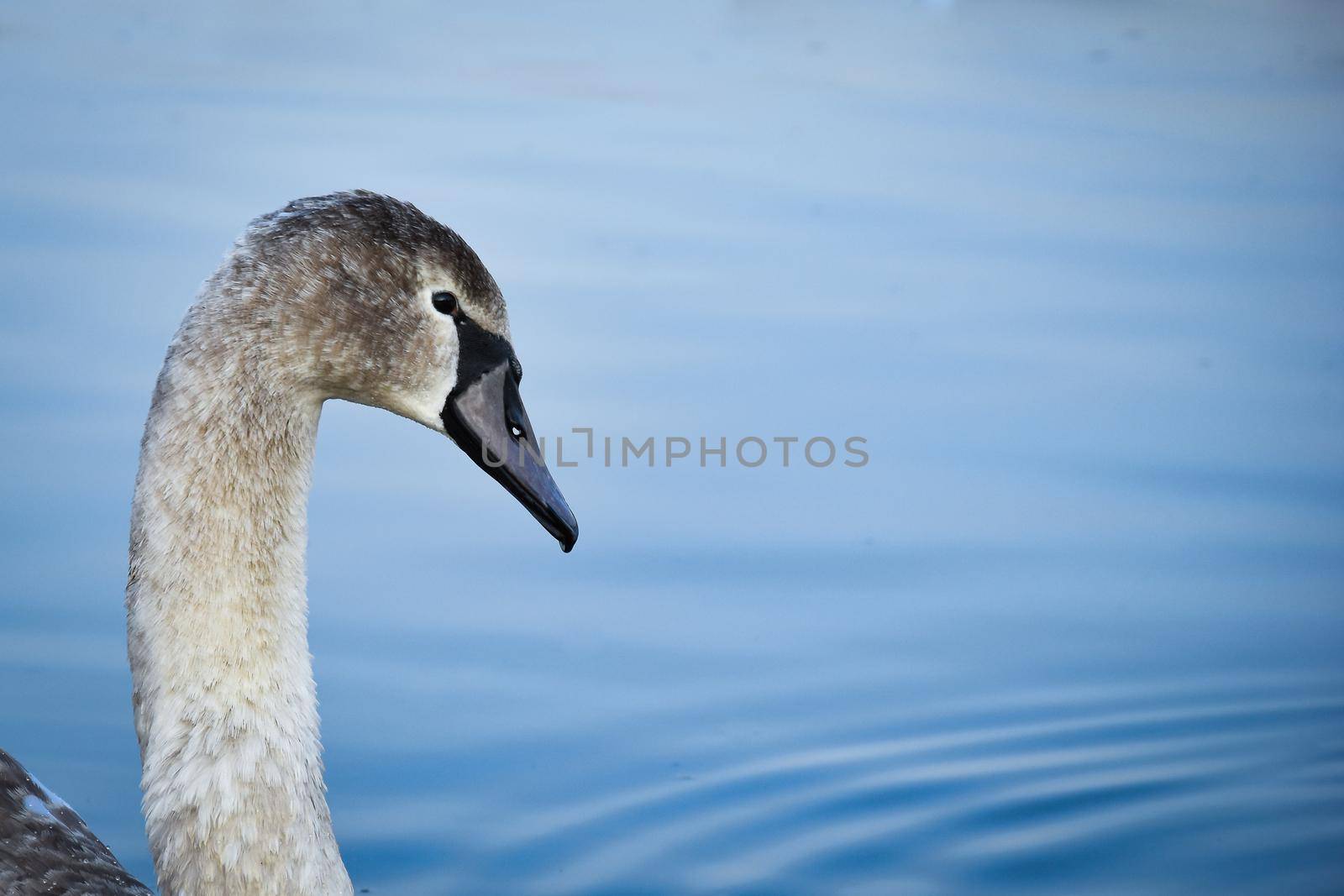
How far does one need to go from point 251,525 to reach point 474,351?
573mm

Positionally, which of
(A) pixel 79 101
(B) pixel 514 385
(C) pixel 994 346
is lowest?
(B) pixel 514 385

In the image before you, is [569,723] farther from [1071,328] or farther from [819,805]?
[1071,328]

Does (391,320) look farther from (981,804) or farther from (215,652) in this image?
(981,804)

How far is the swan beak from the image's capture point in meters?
3.66

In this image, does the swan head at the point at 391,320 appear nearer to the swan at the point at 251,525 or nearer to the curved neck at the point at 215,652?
the swan at the point at 251,525

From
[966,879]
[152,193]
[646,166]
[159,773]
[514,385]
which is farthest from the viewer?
[646,166]

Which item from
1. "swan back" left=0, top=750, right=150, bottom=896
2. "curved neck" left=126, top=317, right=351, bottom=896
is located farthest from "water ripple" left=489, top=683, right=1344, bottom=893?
"curved neck" left=126, top=317, right=351, bottom=896

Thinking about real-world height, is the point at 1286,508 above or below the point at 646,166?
below

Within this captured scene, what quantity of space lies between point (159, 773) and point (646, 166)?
6.81 metres

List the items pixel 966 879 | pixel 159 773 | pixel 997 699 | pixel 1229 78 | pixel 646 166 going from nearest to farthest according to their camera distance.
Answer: pixel 159 773, pixel 966 879, pixel 997 699, pixel 646 166, pixel 1229 78

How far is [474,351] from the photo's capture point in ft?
12.0

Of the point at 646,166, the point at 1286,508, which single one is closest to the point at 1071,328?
the point at 1286,508

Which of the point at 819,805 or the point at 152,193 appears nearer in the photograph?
the point at 819,805

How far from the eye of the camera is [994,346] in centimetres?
793
